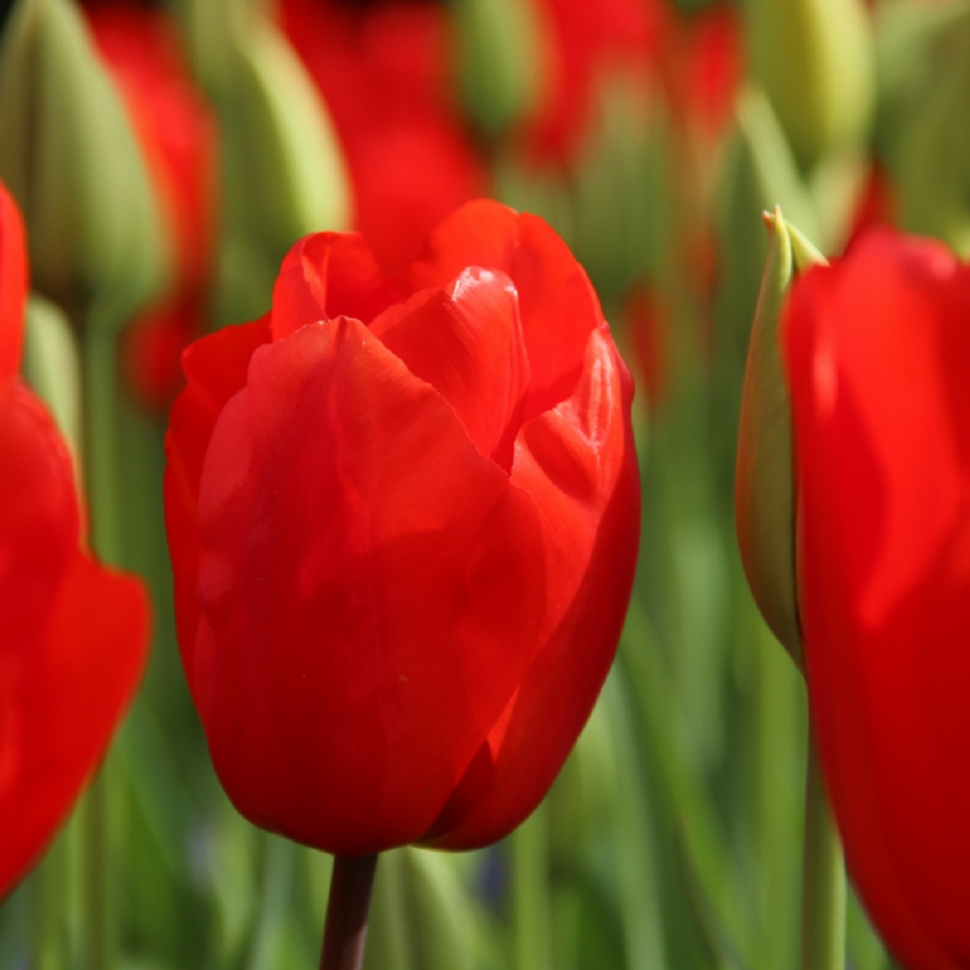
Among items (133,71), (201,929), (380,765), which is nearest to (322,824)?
(380,765)

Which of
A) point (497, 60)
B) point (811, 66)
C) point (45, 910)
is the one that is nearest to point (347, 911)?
point (45, 910)

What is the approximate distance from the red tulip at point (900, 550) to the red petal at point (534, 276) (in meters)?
0.06

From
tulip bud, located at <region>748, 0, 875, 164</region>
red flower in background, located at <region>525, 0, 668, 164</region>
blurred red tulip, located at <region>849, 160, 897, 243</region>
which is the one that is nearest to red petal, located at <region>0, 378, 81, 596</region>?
tulip bud, located at <region>748, 0, 875, 164</region>

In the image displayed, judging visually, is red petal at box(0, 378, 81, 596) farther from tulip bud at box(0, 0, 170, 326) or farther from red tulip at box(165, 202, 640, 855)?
tulip bud at box(0, 0, 170, 326)

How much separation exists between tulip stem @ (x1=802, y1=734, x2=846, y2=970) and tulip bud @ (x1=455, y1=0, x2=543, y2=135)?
633 millimetres

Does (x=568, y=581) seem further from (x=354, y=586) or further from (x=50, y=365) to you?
(x=50, y=365)

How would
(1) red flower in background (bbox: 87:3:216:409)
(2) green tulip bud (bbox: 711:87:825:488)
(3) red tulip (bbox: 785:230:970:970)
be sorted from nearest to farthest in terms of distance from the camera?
(3) red tulip (bbox: 785:230:970:970) → (2) green tulip bud (bbox: 711:87:825:488) → (1) red flower in background (bbox: 87:3:216:409)

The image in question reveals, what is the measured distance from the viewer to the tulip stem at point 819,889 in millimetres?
257

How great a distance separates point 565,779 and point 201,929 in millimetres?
178

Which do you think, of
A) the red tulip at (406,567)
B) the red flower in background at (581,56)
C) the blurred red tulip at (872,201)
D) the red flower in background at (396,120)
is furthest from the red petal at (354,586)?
the red flower in background at (581,56)

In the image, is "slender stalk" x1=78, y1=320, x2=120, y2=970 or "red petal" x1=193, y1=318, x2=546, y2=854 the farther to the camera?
"slender stalk" x1=78, y1=320, x2=120, y2=970

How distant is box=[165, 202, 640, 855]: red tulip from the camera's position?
0.23 meters

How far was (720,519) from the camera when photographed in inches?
32.3

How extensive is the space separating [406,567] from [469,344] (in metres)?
0.04
